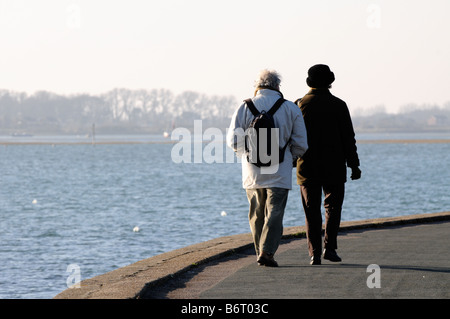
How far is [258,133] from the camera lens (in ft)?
25.5

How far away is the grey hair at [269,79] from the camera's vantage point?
26.0ft

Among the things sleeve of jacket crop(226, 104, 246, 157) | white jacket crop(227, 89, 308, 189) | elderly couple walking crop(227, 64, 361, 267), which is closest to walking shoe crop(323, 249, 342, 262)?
elderly couple walking crop(227, 64, 361, 267)

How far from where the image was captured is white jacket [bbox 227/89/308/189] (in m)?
7.80

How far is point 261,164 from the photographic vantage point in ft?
25.7

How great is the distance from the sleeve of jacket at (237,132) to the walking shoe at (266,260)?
39.5 inches

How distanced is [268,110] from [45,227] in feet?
85.1

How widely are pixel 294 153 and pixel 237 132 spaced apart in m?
0.58

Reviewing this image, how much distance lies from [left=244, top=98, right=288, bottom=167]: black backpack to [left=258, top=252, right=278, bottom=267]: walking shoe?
33.5 inches

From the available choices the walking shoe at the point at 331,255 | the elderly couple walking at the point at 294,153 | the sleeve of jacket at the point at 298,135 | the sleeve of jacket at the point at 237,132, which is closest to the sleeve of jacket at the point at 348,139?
the elderly couple walking at the point at 294,153

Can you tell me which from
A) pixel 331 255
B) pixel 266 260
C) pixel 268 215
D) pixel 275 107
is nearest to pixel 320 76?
pixel 275 107

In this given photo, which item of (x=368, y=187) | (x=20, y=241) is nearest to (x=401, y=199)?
(x=368, y=187)

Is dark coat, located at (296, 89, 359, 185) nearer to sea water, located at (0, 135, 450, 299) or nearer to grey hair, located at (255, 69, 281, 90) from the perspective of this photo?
grey hair, located at (255, 69, 281, 90)

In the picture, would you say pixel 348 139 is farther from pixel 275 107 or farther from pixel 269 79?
pixel 269 79

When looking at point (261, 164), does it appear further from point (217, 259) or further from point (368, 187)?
point (368, 187)
